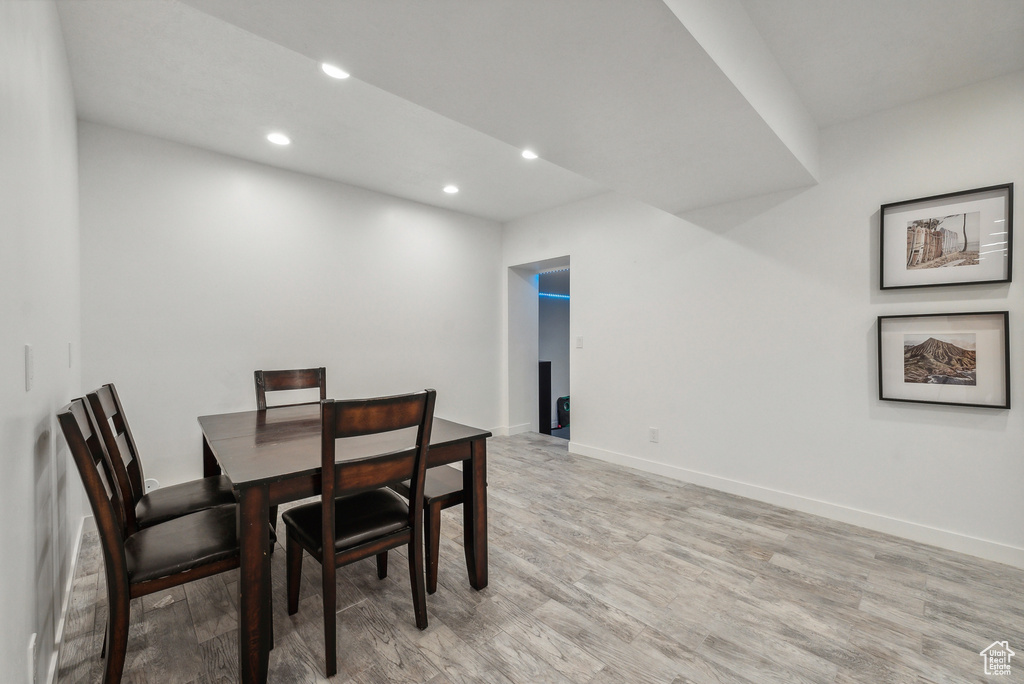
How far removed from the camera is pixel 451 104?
6.33 ft

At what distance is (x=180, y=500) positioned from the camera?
73.8 inches

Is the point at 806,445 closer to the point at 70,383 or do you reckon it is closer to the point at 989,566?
the point at 989,566

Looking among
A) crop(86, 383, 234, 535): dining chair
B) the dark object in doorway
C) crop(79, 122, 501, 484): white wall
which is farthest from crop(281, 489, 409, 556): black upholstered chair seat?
the dark object in doorway

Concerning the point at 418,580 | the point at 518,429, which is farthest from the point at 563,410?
the point at 418,580

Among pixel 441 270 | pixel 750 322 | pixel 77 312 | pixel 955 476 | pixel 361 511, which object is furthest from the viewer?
pixel 441 270

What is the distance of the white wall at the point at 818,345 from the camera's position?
7.66ft

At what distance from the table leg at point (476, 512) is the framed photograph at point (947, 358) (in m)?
2.50

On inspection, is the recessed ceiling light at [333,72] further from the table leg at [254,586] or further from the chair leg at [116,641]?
the chair leg at [116,641]

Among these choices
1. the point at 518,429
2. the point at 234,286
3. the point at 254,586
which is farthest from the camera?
the point at 518,429

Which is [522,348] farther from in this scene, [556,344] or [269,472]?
[269,472]

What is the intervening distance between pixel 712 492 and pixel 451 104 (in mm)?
3198

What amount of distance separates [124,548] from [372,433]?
799 mm

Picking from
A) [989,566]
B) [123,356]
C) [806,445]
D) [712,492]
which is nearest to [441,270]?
[123,356]

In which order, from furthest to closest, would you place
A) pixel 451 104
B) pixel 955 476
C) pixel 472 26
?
pixel 955 476
pixel 451 104
pixel 472 26
